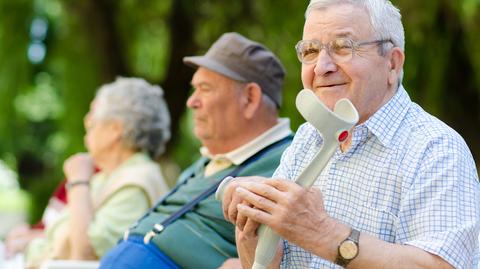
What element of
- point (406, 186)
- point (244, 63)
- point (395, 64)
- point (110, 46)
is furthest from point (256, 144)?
point (110, 46)

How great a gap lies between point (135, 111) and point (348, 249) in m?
2.42

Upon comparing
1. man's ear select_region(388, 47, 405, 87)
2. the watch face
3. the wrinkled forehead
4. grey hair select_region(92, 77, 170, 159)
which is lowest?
grey hair select_region(92, 77, 170, 159)

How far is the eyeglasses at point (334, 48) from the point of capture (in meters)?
2.18

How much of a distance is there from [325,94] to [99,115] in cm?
227

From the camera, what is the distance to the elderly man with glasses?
200cm

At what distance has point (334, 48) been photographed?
2203 millimetres

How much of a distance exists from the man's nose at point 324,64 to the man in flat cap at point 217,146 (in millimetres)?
1119

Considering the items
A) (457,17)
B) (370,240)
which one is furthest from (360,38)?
(457,17)

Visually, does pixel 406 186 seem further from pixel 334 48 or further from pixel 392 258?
pixel 334 48

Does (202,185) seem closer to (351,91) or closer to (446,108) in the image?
(351,91)

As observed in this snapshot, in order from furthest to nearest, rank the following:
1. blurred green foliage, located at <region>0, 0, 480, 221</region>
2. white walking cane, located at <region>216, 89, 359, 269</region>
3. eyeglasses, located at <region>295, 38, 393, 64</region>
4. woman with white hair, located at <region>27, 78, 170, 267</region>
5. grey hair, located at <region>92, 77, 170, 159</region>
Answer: blurred green foliage, located at <region>0, 0, 480, 221</region> < grey hair, located at <region>92, 77, 170, 159</region> < woman with white hair, located at <region>27, 78, 170, 267</region> < eyeglasses, located at <region>295, 38, 393, 64</region> < white walking cane, located at <region>216, 89, 359, 269</region>

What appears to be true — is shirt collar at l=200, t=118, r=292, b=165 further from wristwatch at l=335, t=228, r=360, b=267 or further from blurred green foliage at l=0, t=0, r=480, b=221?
blurred green foliage at l=0, t=0, r=480, b=221

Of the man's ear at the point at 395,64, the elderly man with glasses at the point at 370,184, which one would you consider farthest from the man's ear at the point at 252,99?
the man's ear at the point at 395,64

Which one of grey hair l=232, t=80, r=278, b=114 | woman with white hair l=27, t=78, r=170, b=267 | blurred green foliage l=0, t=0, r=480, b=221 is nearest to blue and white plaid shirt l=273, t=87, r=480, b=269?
grey hair l=232, t=80, r=278, b=114
